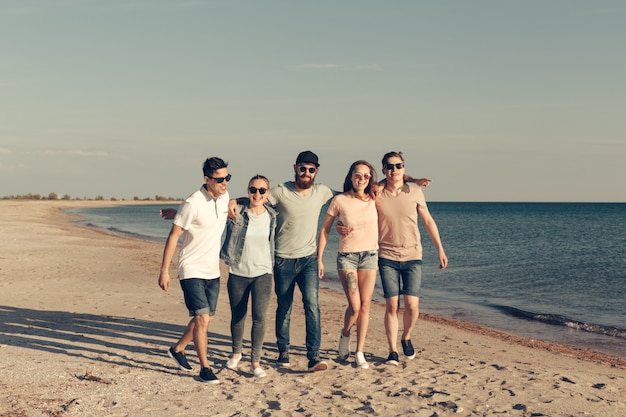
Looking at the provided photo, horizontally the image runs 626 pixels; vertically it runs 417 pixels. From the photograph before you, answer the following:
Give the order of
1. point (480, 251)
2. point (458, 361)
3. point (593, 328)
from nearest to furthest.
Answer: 1. point (458, 361)
2. point (593, 328)
3. point (480, 251)

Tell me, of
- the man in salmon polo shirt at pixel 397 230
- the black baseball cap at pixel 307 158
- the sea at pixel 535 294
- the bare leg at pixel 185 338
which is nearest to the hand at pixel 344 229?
the man in salmon polo shirt at pixel 397 230

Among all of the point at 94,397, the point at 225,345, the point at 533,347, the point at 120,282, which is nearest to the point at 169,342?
the point at 225,345

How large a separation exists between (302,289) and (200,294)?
114cm

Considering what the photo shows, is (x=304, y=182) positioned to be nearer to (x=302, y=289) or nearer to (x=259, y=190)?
(x=259, y=190)

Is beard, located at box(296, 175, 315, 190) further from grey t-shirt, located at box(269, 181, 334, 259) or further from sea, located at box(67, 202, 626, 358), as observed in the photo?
sea, located at box(67, 202, 626, 358)

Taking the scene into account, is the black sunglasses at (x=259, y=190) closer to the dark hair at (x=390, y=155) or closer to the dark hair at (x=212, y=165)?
the dark hair at (x=212, y=165)

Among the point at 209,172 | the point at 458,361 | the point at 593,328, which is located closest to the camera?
the point at 209,172

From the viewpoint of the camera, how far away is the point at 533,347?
10.3m

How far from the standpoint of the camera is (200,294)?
6.16 m

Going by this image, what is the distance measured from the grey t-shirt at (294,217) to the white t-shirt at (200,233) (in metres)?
0.64

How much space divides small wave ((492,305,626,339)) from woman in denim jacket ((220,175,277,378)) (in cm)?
862

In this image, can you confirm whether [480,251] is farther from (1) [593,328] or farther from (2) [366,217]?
(2) [366,217]

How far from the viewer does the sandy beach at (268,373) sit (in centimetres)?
568

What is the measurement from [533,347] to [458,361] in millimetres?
3424
